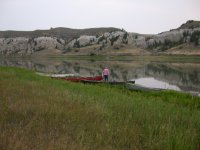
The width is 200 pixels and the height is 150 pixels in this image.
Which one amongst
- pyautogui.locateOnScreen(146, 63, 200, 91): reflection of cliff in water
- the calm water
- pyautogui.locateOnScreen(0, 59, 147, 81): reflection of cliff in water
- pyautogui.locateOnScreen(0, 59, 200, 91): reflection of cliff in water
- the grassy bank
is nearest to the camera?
the grassy bank

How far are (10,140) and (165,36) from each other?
622 feet

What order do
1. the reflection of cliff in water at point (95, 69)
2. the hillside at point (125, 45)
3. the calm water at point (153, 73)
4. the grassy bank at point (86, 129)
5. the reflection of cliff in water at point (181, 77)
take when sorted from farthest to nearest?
1. the hillside at point (125, 45)
2. the reflection of cliff in water at point (95, 69)
3. the calm water at point (153, 73)
4. the reflection of cliff in water at point (181, 77)
5. the grassy bank at point (86, 129)

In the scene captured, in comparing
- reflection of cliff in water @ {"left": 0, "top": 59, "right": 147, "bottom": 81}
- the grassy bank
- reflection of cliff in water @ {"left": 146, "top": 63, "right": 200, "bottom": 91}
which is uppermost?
the grassy bank

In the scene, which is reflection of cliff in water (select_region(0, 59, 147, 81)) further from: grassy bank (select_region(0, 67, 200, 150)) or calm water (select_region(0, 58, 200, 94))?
grassy bank (select_region(0, 67, 200, 150))

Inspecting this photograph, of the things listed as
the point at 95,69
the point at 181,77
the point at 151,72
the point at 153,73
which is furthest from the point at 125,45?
the point at 181,77

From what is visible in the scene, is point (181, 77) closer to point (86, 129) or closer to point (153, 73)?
point (153, 73)

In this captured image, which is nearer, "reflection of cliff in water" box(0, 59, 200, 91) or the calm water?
the calm water

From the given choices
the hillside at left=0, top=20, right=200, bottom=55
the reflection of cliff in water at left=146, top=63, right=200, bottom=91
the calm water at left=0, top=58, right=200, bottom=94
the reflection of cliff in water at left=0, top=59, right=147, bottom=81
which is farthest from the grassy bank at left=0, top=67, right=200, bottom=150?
the hillside at left=0, top=20, right=200, bottom=55

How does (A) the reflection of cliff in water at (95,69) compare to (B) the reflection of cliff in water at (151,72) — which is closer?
(B) the reflection of cliff in water at (151,72)

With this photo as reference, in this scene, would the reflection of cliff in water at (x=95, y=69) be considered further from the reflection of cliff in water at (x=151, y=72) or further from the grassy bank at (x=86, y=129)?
the grassy bank at (x=86, y=129)

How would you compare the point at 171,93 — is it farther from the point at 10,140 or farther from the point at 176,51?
the point at 176,51

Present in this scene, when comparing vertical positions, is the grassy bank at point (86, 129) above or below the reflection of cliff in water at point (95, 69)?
above

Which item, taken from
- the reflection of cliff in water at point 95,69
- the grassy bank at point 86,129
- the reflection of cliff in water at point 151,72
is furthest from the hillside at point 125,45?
the grassy bank at point 86,129

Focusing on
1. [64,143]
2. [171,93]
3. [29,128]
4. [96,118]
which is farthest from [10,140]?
[171,93]
